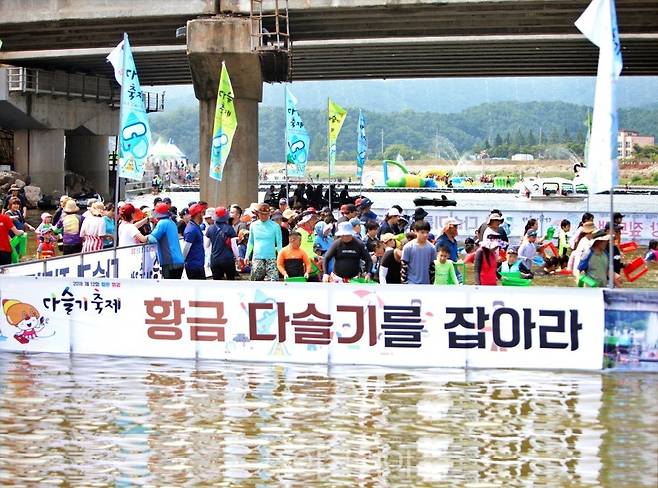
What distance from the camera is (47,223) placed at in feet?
84.0

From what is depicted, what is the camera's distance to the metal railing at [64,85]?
195ft

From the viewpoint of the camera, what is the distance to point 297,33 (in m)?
44.6

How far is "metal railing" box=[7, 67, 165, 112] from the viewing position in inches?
2340

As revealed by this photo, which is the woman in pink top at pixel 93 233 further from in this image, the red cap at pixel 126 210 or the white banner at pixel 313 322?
the white banner at pixel 313 322

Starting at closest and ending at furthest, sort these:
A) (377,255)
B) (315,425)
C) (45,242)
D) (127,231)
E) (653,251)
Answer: (315,425)
(377,255)
(127,231)
(45,242)
(653,251)

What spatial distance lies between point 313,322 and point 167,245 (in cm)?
475

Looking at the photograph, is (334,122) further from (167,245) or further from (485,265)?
(485,265)

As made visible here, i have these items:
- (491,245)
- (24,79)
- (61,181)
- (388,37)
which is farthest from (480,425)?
(61,181)

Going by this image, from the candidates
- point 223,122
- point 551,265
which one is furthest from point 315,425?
point 551,265

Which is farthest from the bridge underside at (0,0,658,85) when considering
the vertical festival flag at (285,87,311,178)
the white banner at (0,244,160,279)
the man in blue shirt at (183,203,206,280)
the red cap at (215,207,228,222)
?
the man in blue shirt at (183,203,206,280)

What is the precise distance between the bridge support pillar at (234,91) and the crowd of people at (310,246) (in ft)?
54.2

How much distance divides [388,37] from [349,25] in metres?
3.38

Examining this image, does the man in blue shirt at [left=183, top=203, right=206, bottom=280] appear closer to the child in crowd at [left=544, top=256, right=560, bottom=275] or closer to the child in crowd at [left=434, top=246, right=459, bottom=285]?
the child in crowd at [left=434, top=246, right=459, bottom=285]

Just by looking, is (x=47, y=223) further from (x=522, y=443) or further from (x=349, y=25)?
(x=349, y=25)
